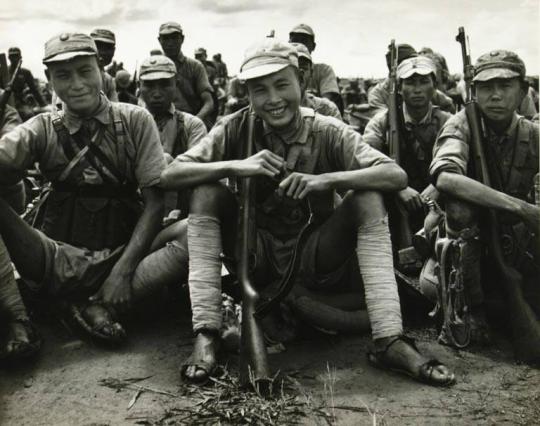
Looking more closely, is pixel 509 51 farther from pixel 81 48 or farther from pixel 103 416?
pixel 103 416

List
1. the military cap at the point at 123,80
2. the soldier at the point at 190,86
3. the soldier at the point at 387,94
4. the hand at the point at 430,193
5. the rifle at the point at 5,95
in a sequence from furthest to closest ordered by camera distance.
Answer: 1. the military cap at the point at 123,80
2. the soldier at the point at 190,86
3. the soldier at the point at 387,94
4. the hand at the point at 430,193
5. the rifle at the point at 5,95

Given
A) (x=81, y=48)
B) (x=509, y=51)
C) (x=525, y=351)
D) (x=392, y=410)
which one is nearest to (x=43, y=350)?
(x=81, y=48)

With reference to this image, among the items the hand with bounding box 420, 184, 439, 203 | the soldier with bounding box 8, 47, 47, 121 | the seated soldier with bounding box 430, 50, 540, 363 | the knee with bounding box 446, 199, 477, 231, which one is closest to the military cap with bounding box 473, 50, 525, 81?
the seated soldier with bounding box 430, 50, 540, 363

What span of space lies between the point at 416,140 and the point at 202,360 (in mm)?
3574

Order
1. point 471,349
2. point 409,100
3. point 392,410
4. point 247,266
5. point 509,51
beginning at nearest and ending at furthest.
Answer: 1. point 392,410
2. point 247,266
3. point 471,349
4. point 509,51
5. point 409,100

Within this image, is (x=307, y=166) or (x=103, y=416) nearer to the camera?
(x=103, y=416)

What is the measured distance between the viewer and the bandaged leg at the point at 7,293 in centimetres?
417

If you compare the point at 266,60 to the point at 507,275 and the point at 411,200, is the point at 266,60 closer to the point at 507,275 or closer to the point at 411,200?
the point at 507,275

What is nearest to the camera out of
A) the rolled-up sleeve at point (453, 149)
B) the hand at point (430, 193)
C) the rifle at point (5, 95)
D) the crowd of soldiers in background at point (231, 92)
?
the rolled-up sleeve at point (453, 149)

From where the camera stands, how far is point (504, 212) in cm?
424

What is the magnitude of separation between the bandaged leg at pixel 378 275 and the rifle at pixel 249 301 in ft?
2.21

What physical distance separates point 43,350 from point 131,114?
1.72 m

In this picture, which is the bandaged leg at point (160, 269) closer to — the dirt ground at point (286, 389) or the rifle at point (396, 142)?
the dirt ground at point (286, 389)

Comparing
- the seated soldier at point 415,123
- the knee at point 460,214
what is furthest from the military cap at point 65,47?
the seated soldier at point 415,123
